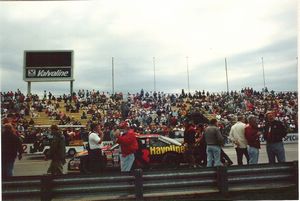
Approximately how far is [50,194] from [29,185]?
1.24 ft

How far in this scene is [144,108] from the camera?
99.5ft

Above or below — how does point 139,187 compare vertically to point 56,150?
below

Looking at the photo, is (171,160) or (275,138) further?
(171,160)

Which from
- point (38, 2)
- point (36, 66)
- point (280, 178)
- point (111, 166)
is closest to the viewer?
point (280, 178)

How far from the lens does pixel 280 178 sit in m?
6.63

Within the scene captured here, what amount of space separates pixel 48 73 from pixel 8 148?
23.5m

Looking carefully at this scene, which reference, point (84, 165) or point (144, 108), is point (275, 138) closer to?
point (84, 165)

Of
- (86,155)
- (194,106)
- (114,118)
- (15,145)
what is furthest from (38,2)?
(194,106)

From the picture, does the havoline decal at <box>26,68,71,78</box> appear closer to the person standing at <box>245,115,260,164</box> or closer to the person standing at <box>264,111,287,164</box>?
the person standing at <box>245,115,260,164</box>

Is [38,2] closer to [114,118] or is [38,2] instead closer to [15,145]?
[15,145]

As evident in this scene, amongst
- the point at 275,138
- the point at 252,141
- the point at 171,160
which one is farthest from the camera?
the point at 171,160

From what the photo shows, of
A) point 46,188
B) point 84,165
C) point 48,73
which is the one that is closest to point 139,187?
point 46,188

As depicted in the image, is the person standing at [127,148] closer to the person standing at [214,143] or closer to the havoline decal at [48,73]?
the person standing at [214,143]

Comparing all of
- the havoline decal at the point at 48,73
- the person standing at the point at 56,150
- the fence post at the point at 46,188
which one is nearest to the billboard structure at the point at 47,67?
the havoline decal at the point at 48,73
